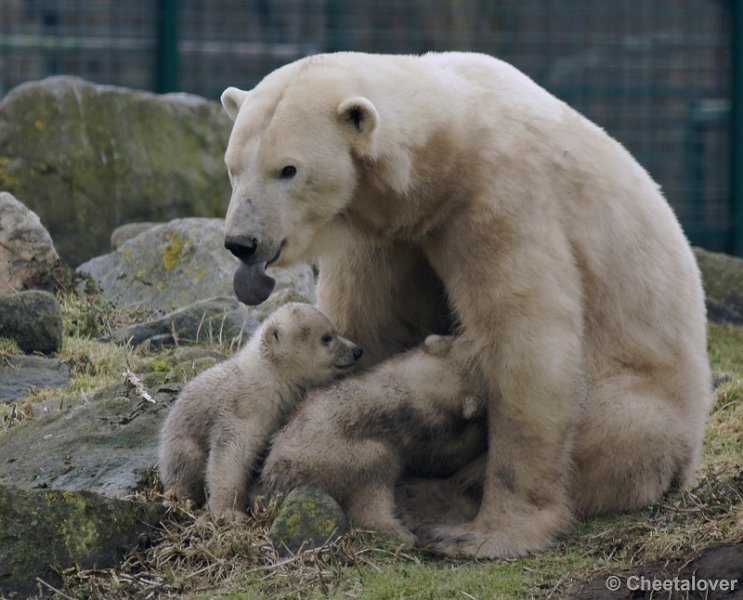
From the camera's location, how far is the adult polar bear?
205 inches

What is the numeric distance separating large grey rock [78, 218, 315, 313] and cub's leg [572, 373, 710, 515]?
3.54 m

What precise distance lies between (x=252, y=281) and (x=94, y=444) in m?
1.37

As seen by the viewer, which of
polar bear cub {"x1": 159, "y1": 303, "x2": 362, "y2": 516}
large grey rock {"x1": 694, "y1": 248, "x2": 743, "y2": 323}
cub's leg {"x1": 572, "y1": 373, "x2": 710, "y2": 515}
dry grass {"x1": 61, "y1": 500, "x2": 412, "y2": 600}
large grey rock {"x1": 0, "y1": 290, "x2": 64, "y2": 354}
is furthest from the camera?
large grey rock {"x1": 694, "y1": 248, "x2": 743, "y2": 323}

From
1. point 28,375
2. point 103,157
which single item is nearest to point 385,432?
point 28,375

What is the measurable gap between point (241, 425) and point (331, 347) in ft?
1.64

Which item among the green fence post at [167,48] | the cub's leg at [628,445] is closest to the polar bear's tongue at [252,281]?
the cub's leg at [628,445]

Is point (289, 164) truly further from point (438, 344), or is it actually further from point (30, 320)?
point (30, 320)

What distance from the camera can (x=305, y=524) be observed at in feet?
17.0

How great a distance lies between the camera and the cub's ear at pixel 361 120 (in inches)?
201

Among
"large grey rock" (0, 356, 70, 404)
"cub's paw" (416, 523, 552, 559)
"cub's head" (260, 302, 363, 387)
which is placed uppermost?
"cub's head" (260, 302, 363, 387)

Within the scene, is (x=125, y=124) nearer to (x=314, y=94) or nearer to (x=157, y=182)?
(x=157, y=182)

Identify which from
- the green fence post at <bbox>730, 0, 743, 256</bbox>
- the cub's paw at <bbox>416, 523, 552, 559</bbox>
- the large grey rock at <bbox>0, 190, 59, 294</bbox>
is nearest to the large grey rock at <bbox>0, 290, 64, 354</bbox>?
the large grey rock at <bbox>0, 190, 59, 294</bbox>

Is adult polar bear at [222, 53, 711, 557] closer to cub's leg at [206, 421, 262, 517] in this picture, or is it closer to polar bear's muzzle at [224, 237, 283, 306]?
polar bear's muzzle at [224, 237, 283, 306]

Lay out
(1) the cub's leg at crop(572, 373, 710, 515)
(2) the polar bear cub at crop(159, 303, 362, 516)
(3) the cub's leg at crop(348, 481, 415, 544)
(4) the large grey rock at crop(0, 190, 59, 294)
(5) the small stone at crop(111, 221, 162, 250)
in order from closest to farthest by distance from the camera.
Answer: (3) the cub's leg at crop(348, 481, 415, 544) < (2) the polar bear cub at crop(159, 303, 362, 516) < (1) the cub's leg at crop(572, 373, 710, 515) < (4) the large grey rock at crop(0, 190, 59, 294) < (5) the small stone at crop(111, 221, 162, 250)
